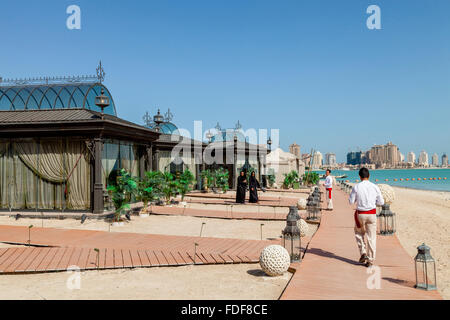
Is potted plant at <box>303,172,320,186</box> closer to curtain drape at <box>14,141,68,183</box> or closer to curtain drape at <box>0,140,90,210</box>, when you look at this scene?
curtain drape at <box>0,140,90,210</box>

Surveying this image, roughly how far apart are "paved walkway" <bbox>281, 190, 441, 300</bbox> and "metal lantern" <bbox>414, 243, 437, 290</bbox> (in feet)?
0.42

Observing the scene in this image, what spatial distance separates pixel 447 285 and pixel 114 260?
Answer: 6.11m

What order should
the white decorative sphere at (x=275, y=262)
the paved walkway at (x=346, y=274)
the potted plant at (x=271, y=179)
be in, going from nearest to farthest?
the paved walkway at (x=346, y=274) < the white decorative sphere at (x=275, y=262) < the potted plant at (x=271, y=179)

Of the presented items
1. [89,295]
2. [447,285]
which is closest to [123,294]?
[89,295]

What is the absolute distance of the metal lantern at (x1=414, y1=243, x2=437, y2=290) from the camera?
5398 millimetres

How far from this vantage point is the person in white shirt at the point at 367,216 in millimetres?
6637

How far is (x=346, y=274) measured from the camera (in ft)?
20.5

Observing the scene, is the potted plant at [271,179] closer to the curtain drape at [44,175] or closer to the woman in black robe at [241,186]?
the woman in black robe at [241,186]

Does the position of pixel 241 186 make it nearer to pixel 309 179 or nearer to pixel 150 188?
pixel 150 188

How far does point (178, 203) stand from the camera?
57.0 feet

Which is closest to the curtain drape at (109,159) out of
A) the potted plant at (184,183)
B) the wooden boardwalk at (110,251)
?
the potted plant at (184,183)

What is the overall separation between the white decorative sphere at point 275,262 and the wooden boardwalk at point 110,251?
1.00 m

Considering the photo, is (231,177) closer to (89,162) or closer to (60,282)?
(89,162)

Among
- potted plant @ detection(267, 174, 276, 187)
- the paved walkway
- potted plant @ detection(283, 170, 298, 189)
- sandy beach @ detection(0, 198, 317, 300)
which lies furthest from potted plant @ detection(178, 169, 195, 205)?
potted plant @ detection(267, 174, 276, 187)
